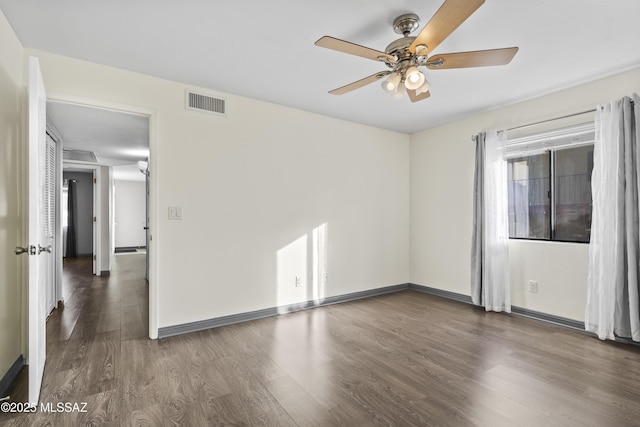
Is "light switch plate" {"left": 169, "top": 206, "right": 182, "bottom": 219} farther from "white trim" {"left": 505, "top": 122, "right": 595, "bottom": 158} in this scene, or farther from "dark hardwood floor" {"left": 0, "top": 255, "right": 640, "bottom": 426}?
"white trim" {"left": 505, "top": 122, "right": 595, "bottom": 158}

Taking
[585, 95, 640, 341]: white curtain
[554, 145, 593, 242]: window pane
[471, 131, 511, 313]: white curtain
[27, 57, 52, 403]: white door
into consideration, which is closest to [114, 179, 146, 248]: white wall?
[27, 57, 52, 403]: white door

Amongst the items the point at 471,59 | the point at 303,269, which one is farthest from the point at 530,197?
the point at 303,269

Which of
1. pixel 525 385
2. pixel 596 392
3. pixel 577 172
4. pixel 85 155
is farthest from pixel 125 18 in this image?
pixel 85 155

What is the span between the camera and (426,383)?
2.24m

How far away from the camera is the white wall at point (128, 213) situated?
34.3 ft

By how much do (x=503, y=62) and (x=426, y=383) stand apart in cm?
222

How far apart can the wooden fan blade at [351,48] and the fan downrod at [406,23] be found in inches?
8.4

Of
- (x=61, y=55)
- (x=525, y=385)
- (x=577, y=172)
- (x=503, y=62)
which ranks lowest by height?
(x=525, y=385)

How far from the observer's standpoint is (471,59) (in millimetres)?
2049

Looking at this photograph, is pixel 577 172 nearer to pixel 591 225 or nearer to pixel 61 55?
pixel 591 225

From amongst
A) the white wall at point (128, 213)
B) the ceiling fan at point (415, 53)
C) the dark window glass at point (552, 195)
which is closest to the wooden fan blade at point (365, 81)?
the ceiling fan at point (415, 53)

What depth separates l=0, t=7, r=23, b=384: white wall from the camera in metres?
2.09

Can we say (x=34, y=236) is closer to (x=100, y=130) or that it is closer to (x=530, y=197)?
(x=100, y=130)

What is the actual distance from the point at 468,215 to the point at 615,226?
61.6 inches
